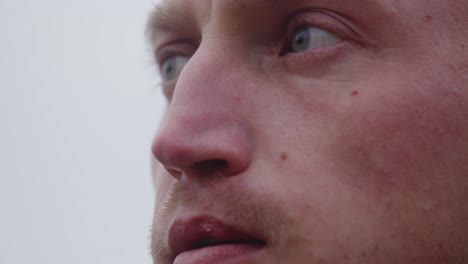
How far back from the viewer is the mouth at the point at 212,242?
3.24 ft

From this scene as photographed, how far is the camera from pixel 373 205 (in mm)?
953

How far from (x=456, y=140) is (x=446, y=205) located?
0.11 meters

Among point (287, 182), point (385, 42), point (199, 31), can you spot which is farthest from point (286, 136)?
point (199, 31)

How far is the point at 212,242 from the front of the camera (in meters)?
1.03

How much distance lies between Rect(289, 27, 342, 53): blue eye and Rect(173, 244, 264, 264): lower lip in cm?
38

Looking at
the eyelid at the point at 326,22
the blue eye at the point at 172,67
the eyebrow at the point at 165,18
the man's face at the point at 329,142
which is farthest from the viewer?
the blue eye at the point at 172,67

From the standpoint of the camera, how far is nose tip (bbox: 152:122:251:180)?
0.99m

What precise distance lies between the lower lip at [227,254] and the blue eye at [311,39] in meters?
0.38

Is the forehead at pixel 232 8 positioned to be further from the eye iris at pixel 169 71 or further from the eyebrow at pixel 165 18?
the eye iris at pixel 169 71


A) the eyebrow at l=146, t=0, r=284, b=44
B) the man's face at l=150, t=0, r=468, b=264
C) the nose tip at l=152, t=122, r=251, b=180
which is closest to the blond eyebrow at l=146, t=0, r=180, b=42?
the eyebrow at l=146, t=0, r=284, b=44

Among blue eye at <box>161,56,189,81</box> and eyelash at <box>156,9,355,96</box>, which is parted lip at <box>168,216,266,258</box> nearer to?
eyelash at <box>156,9,355,96</box>

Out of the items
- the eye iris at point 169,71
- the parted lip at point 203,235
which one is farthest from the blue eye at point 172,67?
the parted lip at point 203,235

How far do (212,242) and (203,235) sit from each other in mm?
21

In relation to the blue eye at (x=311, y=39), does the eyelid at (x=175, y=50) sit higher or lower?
lower
